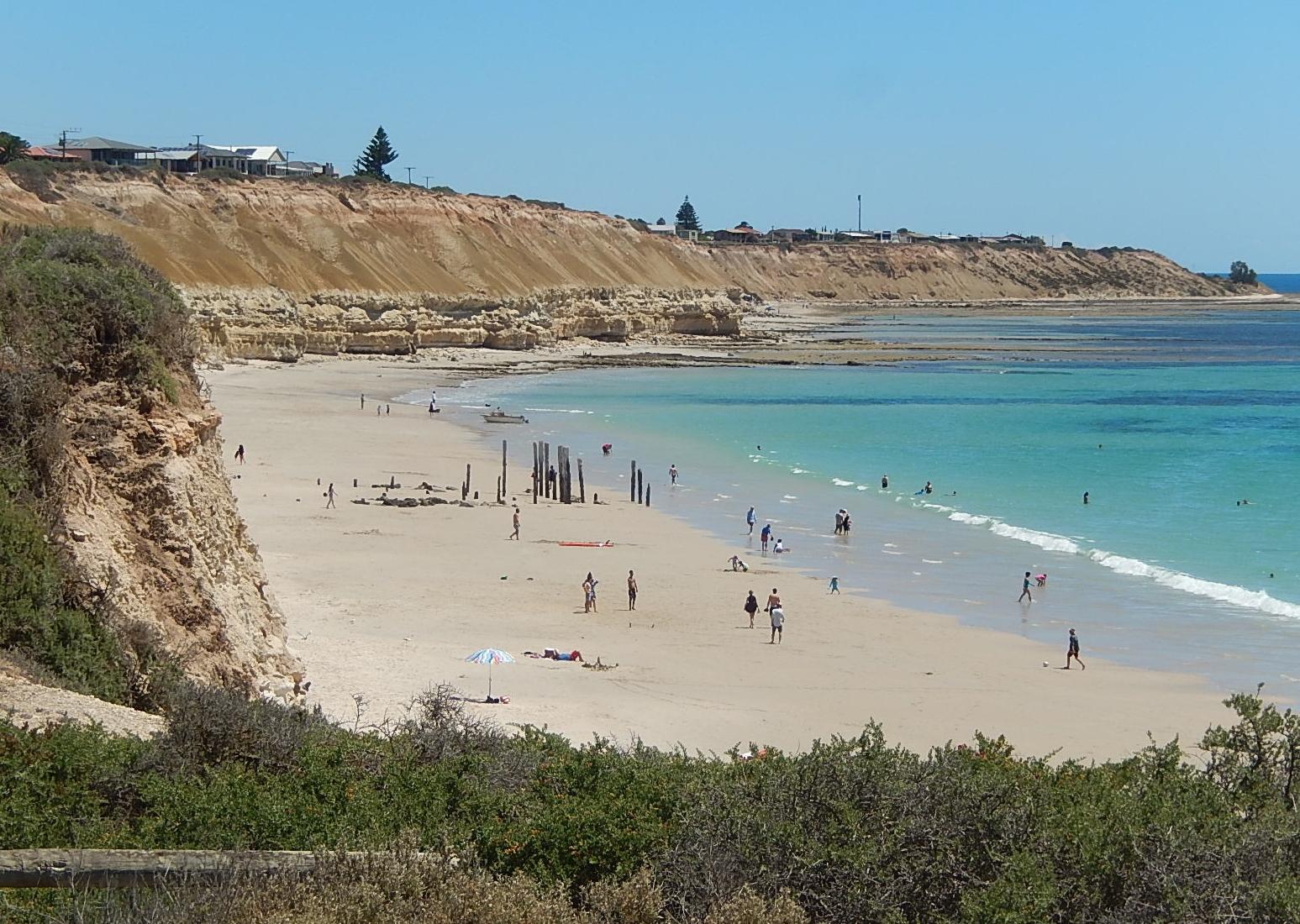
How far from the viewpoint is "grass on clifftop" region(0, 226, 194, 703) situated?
10.2 meters

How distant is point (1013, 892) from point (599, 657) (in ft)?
42.4

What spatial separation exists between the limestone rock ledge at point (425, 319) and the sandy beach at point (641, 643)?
2225 centimetres

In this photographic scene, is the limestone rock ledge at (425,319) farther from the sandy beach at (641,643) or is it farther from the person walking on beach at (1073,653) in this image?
the person walking on beach at (1073,653)

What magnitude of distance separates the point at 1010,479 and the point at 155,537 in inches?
1159

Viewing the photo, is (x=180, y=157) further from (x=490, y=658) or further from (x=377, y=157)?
(x=490, y=658)

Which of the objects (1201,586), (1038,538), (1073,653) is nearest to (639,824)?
(1073,653)

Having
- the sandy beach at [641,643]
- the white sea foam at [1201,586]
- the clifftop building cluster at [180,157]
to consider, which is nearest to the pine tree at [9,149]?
the clifftop building cluster at [180,157]

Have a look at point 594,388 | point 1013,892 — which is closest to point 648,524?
point 1013,892

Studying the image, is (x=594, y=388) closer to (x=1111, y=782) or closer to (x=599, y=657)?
(x=599, y=657)

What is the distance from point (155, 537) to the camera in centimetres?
1200

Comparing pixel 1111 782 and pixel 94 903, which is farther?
pixel 1111 782

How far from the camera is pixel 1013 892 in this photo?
226 inches

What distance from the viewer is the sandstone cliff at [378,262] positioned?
63812 millimetres

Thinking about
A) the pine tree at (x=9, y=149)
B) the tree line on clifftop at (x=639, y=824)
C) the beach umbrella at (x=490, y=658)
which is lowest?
the beach umbrella at (x=490, y=658)
